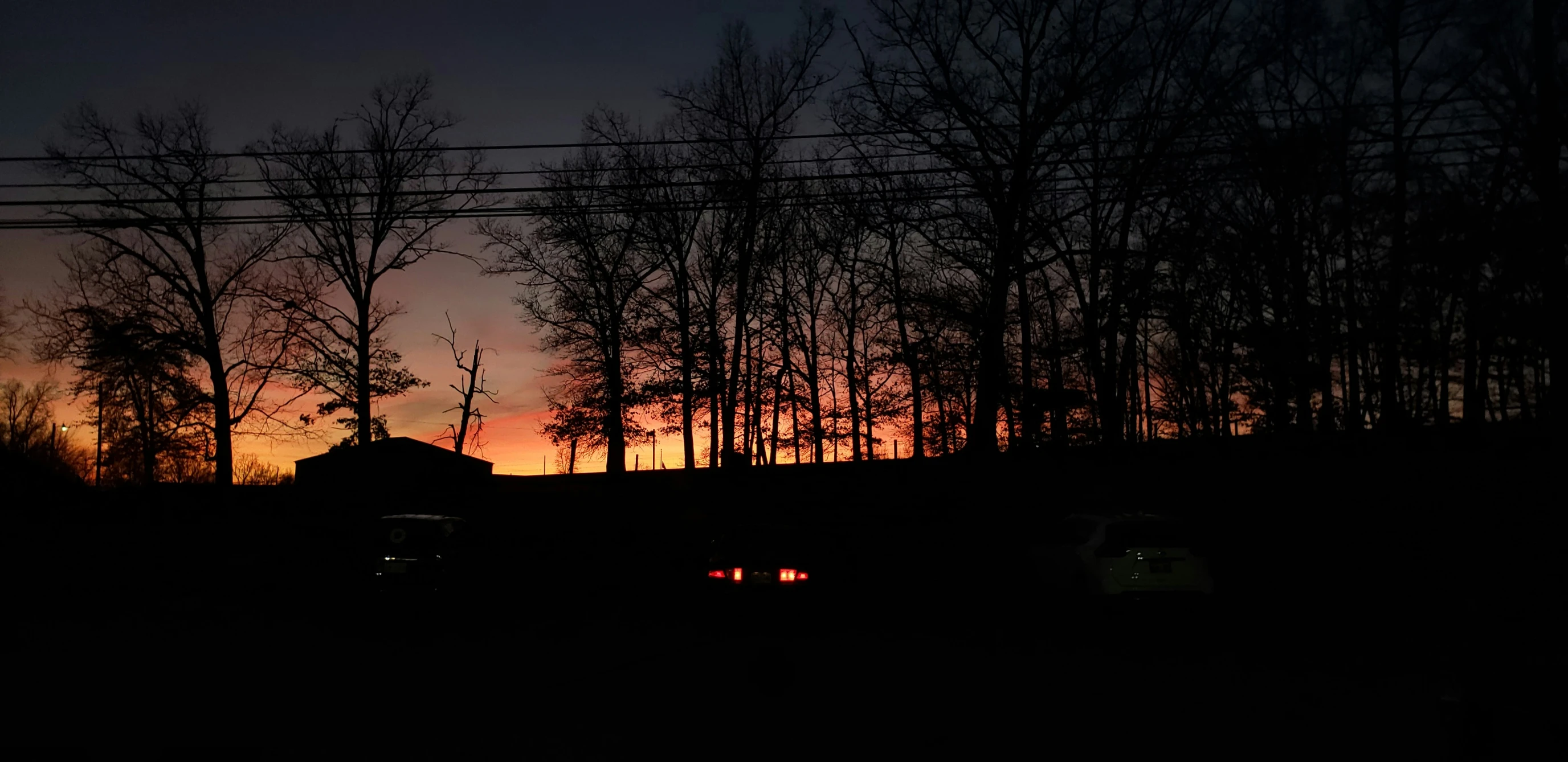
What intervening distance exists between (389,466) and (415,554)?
21227 mm

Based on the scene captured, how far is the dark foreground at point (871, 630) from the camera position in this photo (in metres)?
7.35

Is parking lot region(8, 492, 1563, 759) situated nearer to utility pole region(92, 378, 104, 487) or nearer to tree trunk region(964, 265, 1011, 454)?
tree trunk region(964, 265, 1011, 454)

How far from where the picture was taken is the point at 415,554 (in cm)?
1666

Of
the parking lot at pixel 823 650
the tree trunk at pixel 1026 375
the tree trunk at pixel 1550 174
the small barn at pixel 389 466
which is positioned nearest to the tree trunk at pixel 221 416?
the small barn at pixel 389 466

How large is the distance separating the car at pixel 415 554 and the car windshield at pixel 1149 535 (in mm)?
9975

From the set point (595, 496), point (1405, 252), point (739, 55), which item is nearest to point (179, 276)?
point (595, 496)

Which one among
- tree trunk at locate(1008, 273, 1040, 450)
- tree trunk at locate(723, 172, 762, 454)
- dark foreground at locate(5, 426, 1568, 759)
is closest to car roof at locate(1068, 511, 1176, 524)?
dark foreground at locate(5, 426, 1568, 759)

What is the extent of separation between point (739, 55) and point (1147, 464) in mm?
17194

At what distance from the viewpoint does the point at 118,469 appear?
75.5 metres

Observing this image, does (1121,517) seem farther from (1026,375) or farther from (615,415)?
(615,415)

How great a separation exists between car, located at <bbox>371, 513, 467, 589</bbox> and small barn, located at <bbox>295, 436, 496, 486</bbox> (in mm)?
20199

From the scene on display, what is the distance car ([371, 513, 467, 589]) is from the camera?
16.5m

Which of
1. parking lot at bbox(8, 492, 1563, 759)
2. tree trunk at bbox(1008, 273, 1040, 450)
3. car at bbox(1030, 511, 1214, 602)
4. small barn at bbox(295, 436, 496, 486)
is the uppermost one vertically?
tree trunk at bbox(1008, 273, 1040, 450)

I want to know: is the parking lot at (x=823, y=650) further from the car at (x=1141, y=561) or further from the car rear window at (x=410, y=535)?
the car rear window at (x=410, y=535)
